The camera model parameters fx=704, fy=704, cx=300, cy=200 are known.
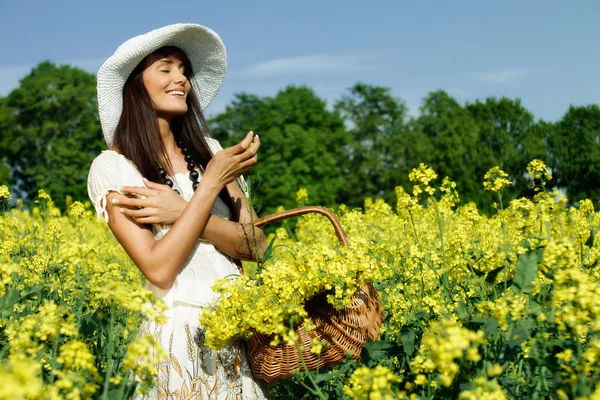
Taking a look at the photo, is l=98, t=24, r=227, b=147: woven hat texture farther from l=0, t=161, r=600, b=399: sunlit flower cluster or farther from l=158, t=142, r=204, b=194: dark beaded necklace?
l=0, t=161, r=600, b=399: sunlit flower cluster

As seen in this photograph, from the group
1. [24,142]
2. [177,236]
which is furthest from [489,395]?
[24,142]

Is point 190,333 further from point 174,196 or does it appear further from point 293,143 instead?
point 293,143

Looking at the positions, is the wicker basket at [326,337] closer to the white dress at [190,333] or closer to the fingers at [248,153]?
the white dress at [190,333]

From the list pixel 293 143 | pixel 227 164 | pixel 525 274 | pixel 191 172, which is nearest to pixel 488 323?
pixel 525 274

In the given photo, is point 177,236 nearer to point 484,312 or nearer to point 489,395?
point 484,312

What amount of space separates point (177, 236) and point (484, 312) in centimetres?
124

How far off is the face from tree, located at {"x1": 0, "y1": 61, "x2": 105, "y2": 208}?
37.7m

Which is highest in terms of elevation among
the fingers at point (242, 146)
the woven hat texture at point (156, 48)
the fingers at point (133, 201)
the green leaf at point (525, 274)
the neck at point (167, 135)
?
the woven hat texture at point (156, 48)

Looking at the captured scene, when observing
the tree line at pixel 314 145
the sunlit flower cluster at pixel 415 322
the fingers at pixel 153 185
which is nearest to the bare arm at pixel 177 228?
the fingers at pixel 153 185

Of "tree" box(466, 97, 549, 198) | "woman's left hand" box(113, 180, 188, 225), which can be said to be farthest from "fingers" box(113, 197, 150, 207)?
"tree" box(466, 97, 549, 198)

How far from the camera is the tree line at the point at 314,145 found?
38.0 m

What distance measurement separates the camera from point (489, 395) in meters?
1.68

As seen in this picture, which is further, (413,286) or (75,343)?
(413,286)

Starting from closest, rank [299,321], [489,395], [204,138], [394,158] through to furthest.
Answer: [489,395]
[299,321]
[204,138]
[394,158]
